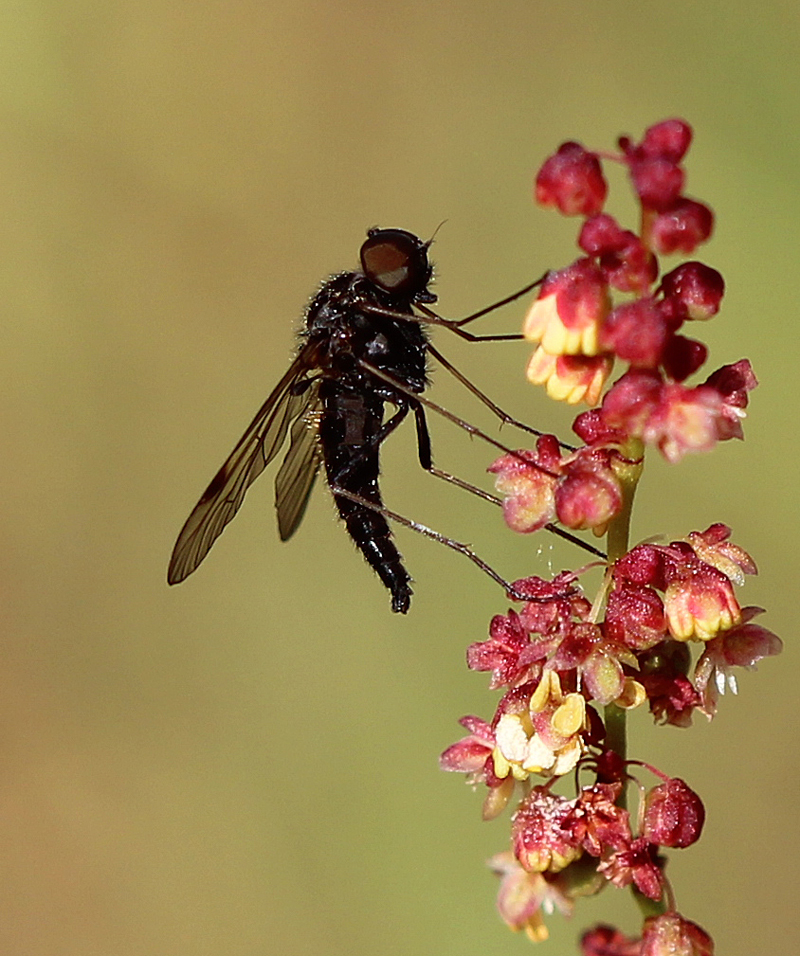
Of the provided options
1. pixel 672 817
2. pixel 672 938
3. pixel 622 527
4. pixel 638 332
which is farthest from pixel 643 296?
pixel 672 938

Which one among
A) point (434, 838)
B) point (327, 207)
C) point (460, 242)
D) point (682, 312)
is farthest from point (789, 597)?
point (682, 312)

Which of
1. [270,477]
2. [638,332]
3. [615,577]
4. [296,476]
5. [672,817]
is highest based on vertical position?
[270,477]

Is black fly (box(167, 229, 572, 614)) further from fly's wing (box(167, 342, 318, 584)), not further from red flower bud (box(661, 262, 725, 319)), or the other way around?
red flower bud (box(661, 262, 725, 319))

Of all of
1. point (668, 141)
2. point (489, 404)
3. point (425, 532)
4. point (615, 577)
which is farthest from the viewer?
point (425, 532)

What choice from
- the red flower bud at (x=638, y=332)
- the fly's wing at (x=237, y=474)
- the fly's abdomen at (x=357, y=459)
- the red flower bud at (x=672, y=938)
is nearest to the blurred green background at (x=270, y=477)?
the fly's abdomen at (x=357, y=459)

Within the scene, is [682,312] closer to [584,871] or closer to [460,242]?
[584,871]

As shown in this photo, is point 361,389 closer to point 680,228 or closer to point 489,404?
point 489,404

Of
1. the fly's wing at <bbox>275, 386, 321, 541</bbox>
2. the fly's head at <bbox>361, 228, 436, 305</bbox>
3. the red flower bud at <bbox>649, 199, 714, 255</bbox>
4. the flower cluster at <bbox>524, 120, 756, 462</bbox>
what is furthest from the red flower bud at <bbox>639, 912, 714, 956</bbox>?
the fly's wing at <bbox>275, 386, 321, 541</bbox>
